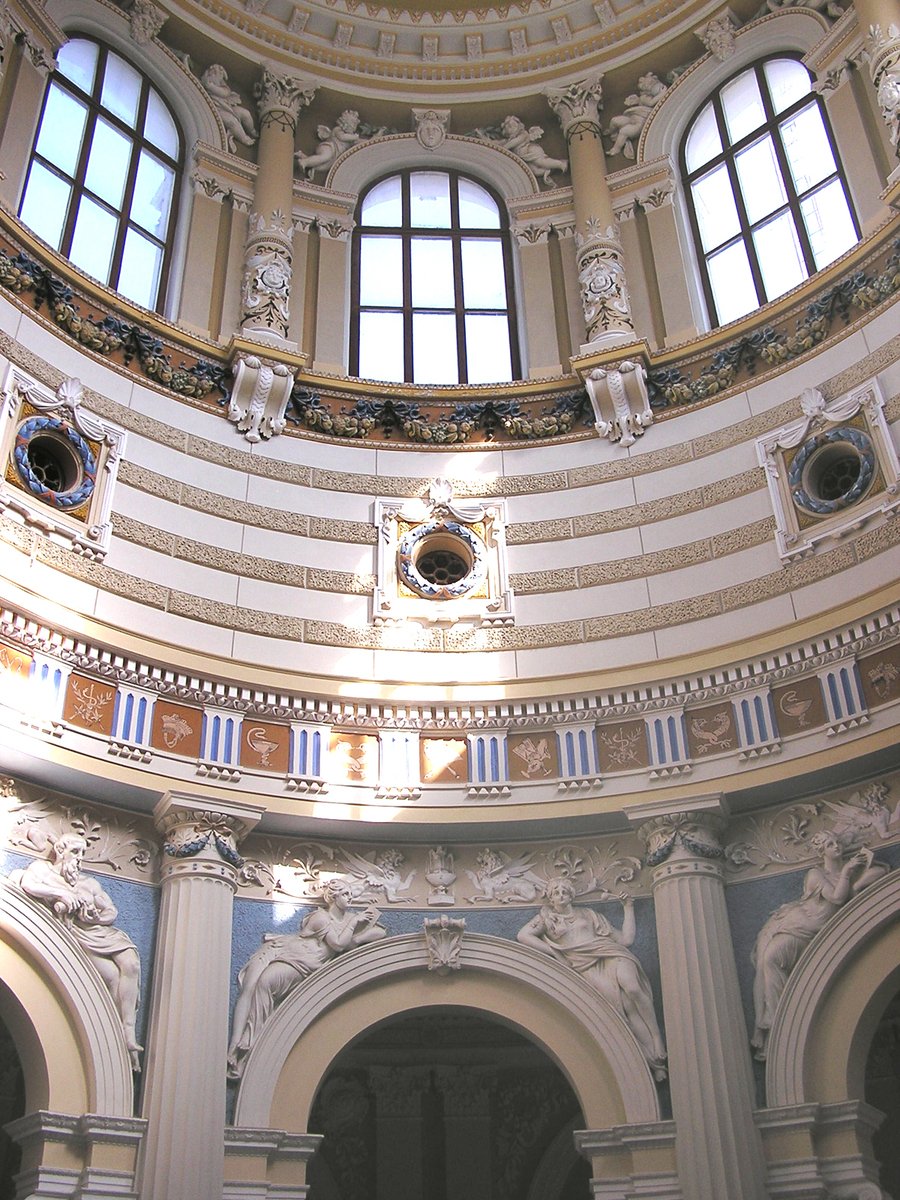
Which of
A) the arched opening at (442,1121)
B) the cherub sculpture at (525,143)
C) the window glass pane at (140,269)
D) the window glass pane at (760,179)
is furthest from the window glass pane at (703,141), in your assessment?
the arched opening at (442,1121)

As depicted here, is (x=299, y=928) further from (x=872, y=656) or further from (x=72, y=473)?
(x=872, y=656)

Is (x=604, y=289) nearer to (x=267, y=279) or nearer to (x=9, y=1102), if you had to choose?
(x=267, y=279)

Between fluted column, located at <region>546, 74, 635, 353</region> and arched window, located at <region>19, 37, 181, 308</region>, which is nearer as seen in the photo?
arched window, located at <region>19, 37, 181, 308</region>

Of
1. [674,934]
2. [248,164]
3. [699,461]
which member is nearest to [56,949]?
[674,934]

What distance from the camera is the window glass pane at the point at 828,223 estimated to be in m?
15.1

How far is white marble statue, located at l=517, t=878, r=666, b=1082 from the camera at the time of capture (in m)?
11.7

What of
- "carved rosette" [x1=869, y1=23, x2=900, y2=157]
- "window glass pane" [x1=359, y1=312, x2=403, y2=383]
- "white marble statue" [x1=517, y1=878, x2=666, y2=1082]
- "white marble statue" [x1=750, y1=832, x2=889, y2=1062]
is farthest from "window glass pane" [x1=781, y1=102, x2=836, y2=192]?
"white marble statue" [x1=517, y1=878, x2=666, y2=1082]

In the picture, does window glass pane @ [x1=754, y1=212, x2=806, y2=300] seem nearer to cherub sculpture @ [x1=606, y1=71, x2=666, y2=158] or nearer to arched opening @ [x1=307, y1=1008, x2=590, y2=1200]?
cherub sculpture @ [x1=606, y1=71, x2=666, y2=158]

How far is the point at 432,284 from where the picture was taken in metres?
17.5

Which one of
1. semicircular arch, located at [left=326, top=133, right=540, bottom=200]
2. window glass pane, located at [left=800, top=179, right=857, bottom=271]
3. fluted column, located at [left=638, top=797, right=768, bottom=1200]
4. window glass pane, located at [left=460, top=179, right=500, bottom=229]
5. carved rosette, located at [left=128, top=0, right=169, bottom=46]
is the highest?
carved rosette, located at [left=128, top=0, right=169, bottom=46]

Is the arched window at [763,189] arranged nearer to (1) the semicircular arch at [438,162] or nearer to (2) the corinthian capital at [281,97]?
(1) the semicircular arch at [438,162]

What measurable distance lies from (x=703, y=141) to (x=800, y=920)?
37.0 feet

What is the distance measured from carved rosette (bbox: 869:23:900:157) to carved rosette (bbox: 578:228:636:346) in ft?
12.0

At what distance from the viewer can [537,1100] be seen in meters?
15.7
